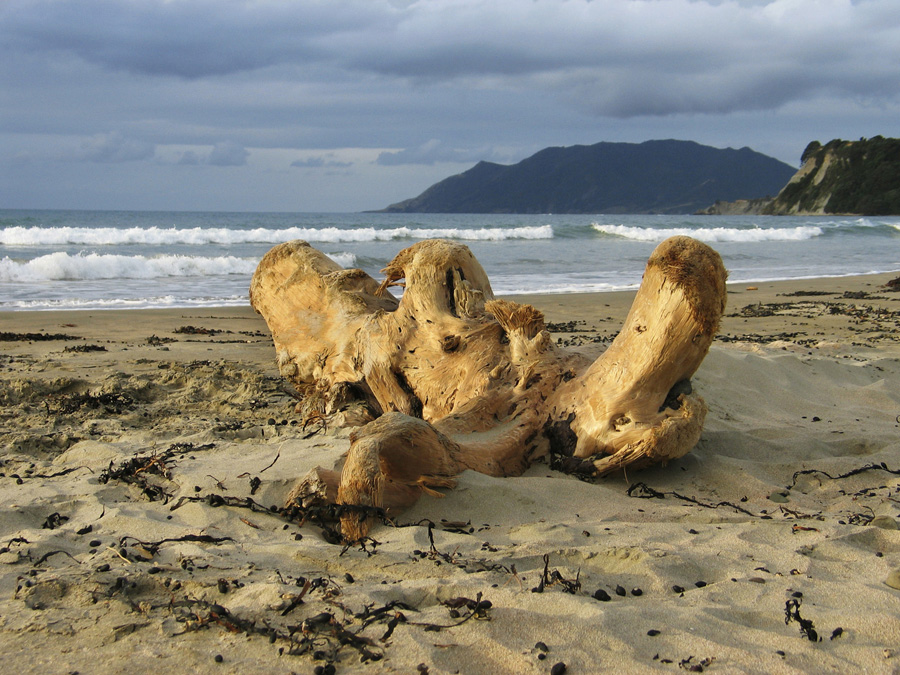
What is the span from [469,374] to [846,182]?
272ft

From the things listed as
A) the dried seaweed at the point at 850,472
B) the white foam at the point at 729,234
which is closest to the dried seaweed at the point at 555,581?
the dried seaweed at the point at 850,472

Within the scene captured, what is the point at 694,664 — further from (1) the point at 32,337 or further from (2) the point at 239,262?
(2) the point at 239,262

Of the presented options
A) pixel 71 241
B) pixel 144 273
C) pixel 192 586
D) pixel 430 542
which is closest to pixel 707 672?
pixel 430 542

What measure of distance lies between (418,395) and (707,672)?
117 inches

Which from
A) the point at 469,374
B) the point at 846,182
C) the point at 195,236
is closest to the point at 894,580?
the point at 469,374

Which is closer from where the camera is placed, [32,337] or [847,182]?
[32,337]

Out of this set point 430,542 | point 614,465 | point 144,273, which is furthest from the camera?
point 144,273

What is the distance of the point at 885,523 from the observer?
9.80 feet

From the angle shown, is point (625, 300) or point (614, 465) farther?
point (625, 300)

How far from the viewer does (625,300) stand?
39.8 ft

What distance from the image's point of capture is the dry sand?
194 cm

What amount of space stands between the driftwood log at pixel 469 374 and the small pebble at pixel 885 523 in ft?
2.87

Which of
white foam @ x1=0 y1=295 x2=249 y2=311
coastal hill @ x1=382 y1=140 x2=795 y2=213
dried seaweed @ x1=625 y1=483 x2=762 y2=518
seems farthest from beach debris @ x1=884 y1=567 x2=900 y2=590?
coastal hill @ x1=382 y1=140 x2=795 y2=213

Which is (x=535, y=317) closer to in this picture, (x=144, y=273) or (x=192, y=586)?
(x=192, y=586)
